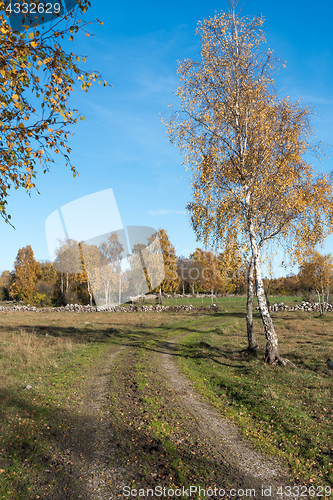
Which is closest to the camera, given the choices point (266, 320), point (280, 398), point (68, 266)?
point (280, 398)

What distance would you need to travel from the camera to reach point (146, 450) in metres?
6.55

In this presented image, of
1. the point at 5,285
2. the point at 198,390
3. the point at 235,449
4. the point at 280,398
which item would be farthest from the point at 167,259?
the point at 5,285

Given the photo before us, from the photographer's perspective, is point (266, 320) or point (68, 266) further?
point (68, 266)

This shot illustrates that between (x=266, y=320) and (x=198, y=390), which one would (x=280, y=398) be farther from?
(x=266, y=320)

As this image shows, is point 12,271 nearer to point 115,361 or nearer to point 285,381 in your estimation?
point 115,361

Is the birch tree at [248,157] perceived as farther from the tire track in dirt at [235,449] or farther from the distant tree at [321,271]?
the distant tree at [321,271]

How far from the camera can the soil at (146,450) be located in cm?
547

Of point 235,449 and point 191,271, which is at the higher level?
point 191,271

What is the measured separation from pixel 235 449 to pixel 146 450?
216 centimetres

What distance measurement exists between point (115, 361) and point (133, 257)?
151 ft

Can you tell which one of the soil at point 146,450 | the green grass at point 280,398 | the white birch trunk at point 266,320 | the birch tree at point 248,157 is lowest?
the green grass at point 280,398

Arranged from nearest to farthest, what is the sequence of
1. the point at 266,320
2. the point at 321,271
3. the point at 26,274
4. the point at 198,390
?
the point at 198,390 < the point at 266,320 < the point at 321,271 < the point at 26,274

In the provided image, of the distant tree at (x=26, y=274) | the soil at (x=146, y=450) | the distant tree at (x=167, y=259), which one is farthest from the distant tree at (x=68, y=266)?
the soil at (x=146, y=450)

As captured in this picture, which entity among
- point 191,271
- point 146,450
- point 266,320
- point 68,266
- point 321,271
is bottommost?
point 146,450
